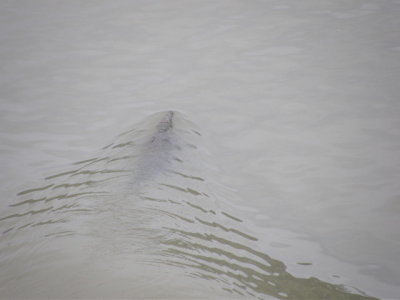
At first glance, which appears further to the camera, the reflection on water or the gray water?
the gray water

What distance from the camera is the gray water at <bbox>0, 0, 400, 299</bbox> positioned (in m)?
1.66

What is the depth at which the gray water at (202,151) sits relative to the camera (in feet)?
5.44

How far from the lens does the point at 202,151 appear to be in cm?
299

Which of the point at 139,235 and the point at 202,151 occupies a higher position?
the point at 202,151

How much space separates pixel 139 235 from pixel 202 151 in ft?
4.35

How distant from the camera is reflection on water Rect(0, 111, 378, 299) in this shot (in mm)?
1477

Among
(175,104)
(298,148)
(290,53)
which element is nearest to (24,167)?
(175,104)

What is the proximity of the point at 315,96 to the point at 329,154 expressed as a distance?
102 cm

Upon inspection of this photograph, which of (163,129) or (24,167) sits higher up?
(163,129)

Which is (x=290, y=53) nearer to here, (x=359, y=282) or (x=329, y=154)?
(x=329, y=154)

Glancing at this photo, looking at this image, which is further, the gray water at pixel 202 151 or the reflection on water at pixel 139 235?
the gray water at pixel 202 151

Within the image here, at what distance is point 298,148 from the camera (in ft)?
11.1

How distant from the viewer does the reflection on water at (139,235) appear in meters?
1.48

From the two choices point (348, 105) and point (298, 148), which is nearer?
point (298, 148)
